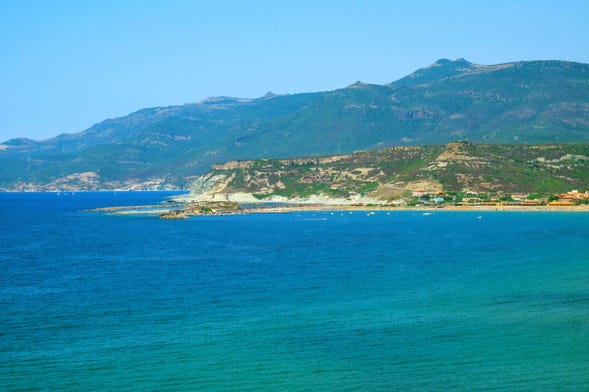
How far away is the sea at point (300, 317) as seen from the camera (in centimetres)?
4966

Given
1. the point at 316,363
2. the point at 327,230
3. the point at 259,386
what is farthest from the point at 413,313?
the point at 327,230

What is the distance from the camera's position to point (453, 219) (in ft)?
602

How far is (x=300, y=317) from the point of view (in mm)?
65750

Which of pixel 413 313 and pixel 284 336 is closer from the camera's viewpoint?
pixel 284 336

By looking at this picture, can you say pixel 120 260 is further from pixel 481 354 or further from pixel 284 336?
pixel 481 354

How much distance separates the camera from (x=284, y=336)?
194 feet

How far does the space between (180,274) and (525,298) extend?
41.7 metres

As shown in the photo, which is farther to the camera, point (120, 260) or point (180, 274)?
point (120, 260)

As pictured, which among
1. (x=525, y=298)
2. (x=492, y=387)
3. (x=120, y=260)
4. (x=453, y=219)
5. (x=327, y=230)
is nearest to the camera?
(x=492, y=387)

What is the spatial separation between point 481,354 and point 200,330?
71.1 ft

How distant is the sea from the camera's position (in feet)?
163

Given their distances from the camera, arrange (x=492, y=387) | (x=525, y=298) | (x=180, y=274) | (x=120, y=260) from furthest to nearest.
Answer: (x=120, y=260) < (x=180, y=274) < (x=525, y=298) < (x=492, y=387)

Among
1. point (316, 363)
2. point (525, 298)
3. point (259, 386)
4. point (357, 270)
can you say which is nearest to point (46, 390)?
point (259, 386)

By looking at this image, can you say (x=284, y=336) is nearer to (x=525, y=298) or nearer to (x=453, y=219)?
(x=525, y=298)
